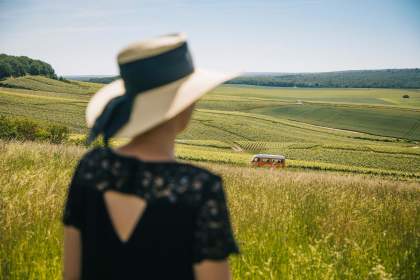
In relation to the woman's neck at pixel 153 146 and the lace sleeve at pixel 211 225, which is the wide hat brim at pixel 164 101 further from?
the lace sleeve at pixel 211 225

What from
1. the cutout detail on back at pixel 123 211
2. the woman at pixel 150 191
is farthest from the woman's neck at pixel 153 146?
the cutout detail on back at pixel 123 211

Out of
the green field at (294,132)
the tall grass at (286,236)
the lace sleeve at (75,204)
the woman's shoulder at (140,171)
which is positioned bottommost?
the green field at (294,132)

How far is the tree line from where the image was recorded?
11232 centimetres

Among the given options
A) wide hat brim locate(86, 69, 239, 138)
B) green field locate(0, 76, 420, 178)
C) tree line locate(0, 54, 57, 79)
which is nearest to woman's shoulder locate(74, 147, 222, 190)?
wide hat brim locate(86, 69, 239, 138)

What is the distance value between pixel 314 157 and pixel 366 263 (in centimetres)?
4666

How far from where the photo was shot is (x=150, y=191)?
133 centimetres

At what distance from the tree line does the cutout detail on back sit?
412ft

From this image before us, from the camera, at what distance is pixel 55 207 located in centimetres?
374

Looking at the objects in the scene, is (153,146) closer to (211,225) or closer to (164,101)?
(164,101)

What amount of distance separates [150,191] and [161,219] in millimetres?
104

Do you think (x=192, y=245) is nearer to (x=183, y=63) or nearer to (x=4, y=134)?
(x=183, y=63)

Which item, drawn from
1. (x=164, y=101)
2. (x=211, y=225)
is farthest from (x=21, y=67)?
(x=211, y=225)

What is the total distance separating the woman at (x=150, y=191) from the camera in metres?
1.32

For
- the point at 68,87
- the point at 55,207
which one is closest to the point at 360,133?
the point at 68,87
